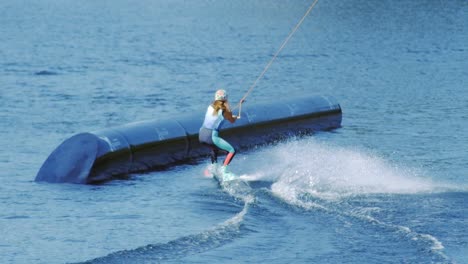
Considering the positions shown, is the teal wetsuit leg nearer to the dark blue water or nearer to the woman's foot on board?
the woman's foot on board

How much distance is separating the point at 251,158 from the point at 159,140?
2706 millimetres

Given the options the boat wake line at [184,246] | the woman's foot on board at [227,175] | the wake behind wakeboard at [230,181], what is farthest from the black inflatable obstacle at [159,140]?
the boat wake line at [184,246]

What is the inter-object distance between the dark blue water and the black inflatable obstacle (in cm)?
41

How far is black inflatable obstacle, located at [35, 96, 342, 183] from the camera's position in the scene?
72.7ft

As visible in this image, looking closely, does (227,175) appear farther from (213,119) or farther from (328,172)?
(328,172)

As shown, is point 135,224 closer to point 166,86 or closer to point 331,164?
point 331,164

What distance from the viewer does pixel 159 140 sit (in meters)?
23.9

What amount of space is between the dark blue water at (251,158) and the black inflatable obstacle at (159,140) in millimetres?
410

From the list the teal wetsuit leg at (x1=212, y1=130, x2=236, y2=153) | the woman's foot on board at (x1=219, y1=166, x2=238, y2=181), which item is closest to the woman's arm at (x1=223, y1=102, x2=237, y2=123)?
the teal wetsuit leg at (x1=212, y1=130, x2=236, y2=153)

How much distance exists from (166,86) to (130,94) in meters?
2.98

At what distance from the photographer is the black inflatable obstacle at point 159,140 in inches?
872

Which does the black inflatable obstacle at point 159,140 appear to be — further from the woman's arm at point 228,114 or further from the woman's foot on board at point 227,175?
the woman's arm at point 228,114

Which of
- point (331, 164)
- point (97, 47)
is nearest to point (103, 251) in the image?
point (331, 164)

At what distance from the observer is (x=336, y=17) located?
3681 inches
